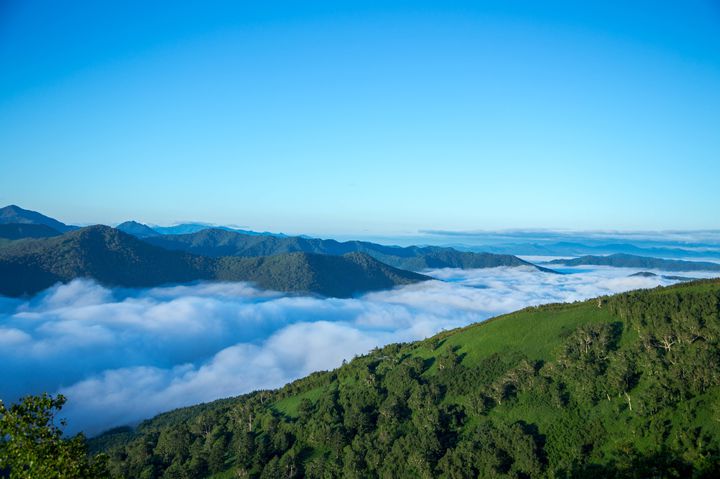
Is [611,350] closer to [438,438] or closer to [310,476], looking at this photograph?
[438,438]

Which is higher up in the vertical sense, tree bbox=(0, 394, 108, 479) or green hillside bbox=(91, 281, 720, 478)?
tree bbox=(0, 394, 108, 479)

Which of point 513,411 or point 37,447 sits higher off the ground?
point 37,447

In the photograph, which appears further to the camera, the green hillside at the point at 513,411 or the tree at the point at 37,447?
the green hillside at the point at 513,411

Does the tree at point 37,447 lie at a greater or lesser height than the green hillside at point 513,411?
greater

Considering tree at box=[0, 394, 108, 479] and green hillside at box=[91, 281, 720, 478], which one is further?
green hillside at box=[91, 281, 720, 478]

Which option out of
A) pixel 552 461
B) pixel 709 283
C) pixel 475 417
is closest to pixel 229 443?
pixel 475 417
